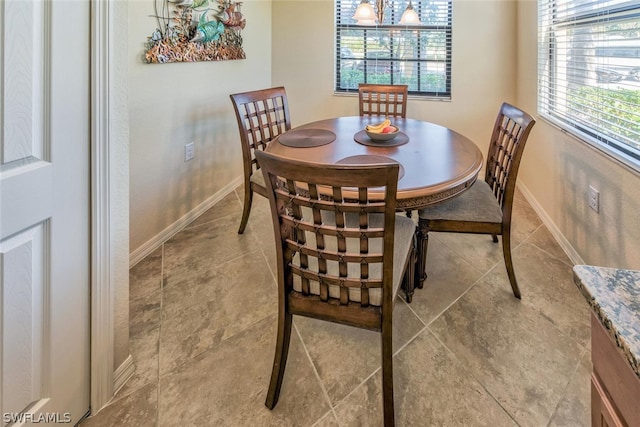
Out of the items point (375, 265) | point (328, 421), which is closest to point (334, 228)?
point (375, 265)

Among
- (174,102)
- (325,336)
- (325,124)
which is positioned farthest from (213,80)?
(325,336)

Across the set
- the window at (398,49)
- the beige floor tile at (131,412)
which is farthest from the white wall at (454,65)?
the beige floor tile at (131,412)

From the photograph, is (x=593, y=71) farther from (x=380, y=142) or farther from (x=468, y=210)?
(x=380, y=142)

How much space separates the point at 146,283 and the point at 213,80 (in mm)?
1749

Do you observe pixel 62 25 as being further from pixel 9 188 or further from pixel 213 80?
pixel 213 80

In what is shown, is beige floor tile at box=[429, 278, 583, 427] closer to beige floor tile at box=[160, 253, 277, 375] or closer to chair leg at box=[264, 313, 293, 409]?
chair leg at box=[264, 313, 293, 409]

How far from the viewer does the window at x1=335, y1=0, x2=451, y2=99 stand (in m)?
3.69

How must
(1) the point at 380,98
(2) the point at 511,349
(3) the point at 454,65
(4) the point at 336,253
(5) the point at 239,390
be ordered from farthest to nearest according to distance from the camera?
(3) the point at 454,65
(1) the point at 380,98
(2) the point at 511,349
(5) the point at 239,390
(4) the point at 336,253

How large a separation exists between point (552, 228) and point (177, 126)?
285 cm

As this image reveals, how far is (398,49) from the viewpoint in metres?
3.84

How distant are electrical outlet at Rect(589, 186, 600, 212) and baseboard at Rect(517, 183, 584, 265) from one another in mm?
352

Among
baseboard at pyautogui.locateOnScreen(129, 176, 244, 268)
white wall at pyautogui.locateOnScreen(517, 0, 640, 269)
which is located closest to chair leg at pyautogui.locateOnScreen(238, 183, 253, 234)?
baseboard at pyautogui.locateOnScreen(129, 176, 244, 268)

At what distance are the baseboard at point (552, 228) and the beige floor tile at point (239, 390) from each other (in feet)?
6.11

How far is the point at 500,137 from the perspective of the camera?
2.15 metres
